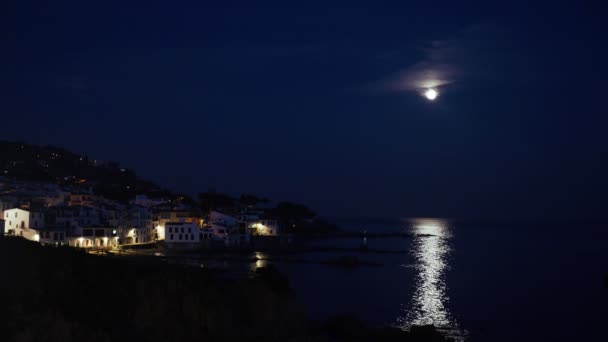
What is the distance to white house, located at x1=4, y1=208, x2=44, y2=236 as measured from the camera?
67.6 metres

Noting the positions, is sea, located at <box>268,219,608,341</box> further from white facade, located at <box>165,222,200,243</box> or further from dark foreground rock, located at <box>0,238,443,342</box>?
white facade, located at <box>165,222,200,243</box>

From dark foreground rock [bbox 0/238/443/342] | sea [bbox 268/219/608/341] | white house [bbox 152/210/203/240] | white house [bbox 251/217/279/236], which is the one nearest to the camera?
dark foreground rock [bbox 0/238/443/342]

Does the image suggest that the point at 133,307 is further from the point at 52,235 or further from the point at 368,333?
the point at 52,235

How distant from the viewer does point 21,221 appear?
68.4m

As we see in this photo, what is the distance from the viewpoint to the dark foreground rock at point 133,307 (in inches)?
965

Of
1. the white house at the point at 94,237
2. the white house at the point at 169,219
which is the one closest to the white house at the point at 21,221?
the white house at the point at 94,237

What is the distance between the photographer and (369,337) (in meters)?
34.1

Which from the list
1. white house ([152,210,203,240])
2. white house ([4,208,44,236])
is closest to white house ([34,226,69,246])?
white house ([4,208,44,236])

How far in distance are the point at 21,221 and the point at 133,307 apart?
47.6m

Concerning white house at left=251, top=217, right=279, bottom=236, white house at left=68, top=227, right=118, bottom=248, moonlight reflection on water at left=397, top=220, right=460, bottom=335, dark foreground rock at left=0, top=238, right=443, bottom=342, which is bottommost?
moonlight reflection on water at left=397, top=220, right=460, bottom=335

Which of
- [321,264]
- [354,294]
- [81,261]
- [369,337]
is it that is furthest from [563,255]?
[81,261]

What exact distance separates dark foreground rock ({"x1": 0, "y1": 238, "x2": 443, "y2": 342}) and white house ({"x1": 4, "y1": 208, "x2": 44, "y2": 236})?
3448cm

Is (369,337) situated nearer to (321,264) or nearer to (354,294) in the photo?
(354,294)

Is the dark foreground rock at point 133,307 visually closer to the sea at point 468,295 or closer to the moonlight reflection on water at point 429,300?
the moonlight reflection on water at point 429,300
